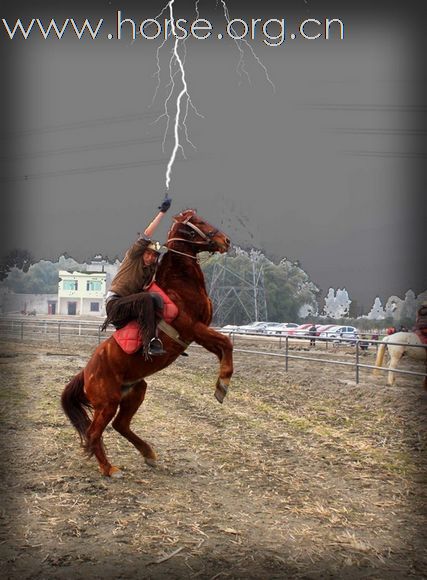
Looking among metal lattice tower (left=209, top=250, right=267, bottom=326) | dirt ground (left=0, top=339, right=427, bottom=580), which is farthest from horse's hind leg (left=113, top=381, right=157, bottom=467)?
metal lattice tower (left=209, top=250, right=267, bottom=326)

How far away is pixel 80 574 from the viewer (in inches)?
85.6

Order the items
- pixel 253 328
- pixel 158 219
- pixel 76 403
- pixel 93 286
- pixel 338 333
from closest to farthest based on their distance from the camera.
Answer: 1. pixel 158 219
2. pixel 93 286
3. pixel 76 403
4. pixel 253 328
5. pixel 338 333

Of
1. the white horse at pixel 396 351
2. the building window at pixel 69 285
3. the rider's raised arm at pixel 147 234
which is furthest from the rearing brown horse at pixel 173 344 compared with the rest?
the white horse at pixel 396 351

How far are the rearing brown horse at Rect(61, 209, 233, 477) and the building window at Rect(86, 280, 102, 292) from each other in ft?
1.31

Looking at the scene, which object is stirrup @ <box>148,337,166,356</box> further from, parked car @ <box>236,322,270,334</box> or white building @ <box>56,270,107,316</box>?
parked car @ <box>236,322,270,334</box>

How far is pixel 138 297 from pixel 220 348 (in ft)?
2.18

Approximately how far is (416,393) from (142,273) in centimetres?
190

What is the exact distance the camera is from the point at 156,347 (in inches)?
→ 139

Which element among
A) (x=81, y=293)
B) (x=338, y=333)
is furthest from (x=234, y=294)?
(x=338, y=333)

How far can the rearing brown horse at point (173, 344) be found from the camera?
3.47 meters

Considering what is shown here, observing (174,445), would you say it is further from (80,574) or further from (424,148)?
(424,148)

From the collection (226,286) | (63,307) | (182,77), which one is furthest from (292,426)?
(182,77)

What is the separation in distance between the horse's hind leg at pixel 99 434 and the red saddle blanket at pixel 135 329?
1.50ft

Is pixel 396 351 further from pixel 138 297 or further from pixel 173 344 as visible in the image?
pixel 138 297
